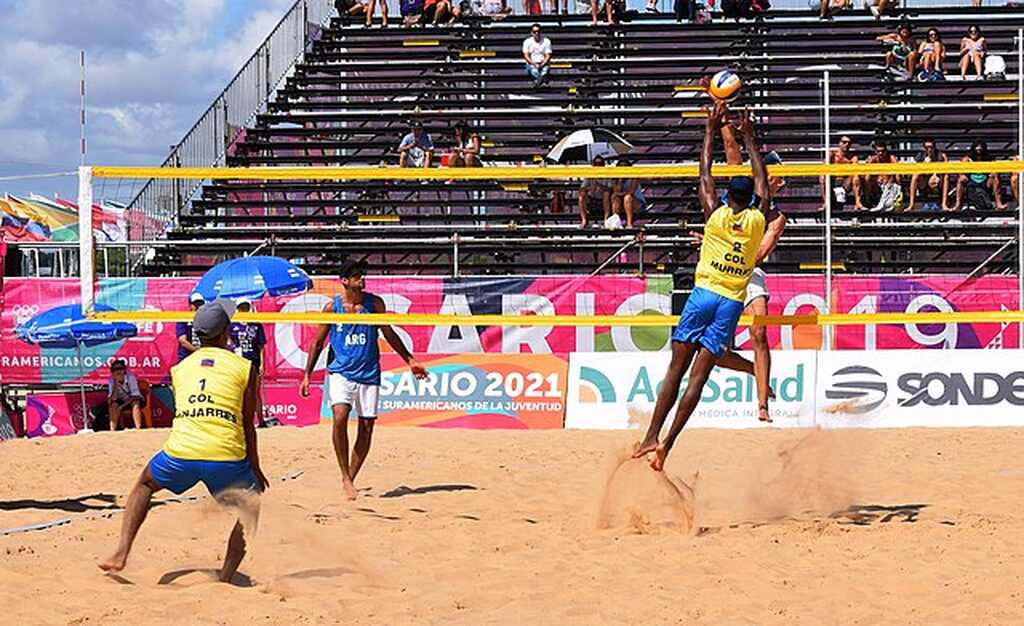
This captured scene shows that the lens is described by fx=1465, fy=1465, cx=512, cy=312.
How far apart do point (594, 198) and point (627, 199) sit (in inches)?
19.3

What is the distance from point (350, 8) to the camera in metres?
23.5

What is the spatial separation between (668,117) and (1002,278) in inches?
266

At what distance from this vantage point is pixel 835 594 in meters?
6.02

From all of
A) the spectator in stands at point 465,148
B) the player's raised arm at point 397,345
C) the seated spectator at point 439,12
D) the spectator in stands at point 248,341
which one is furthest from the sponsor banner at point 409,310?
the seated spectator at point 439,12

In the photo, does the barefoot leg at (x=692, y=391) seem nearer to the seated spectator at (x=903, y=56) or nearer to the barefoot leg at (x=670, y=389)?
the barefoot leg at (x=670, y=389)

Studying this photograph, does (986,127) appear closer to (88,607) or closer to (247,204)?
(247,204)

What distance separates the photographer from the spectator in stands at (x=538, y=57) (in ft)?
70.4

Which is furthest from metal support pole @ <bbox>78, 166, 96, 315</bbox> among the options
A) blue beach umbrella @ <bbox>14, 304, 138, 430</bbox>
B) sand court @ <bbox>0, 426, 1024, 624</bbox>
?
blue beach umbrella @ <bbox>14, 304, 138, 430</bbox>

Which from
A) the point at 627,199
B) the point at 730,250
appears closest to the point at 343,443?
the point at 730,250

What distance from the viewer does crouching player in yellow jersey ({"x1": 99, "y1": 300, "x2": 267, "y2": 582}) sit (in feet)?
19.6

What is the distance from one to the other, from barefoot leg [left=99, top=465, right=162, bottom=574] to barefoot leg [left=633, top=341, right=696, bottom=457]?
2.72 metres

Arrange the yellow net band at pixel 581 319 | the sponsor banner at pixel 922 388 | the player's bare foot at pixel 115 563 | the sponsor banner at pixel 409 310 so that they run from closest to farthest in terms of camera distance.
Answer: the player's bare foot at pixel 115 563, the yellow net band at pixel 581 319, the sponsor banner at pixel 922 388, the sponsor banner at pixel 409 310

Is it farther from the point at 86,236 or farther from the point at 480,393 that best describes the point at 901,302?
the point at 86,236

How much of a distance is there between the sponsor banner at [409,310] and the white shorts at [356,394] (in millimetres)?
5990
